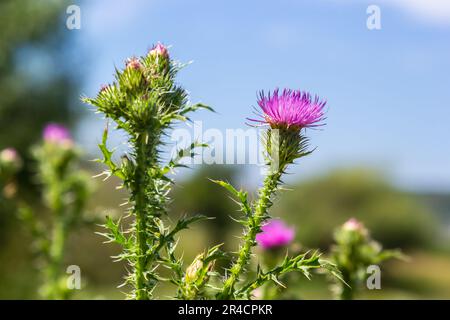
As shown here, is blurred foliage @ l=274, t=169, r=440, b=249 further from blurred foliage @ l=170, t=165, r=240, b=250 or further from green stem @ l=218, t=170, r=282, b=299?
green stem @ l=218, t=170, r=282, b=299

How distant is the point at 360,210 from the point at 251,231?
2793 centimetres

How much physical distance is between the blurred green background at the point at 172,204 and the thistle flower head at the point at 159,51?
8445 mm

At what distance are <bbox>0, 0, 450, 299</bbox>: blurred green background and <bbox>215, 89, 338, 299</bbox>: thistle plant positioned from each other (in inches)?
337

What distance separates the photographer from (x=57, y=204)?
404cm

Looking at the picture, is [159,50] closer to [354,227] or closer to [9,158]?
[354,227]

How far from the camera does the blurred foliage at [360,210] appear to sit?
2811cm

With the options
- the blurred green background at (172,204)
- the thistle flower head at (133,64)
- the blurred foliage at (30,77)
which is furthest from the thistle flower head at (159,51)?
the blurred foliage at (30,77)

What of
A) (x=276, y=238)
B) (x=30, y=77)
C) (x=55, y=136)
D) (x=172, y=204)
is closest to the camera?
(x=276, y=238)

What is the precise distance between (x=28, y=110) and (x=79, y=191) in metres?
16.2

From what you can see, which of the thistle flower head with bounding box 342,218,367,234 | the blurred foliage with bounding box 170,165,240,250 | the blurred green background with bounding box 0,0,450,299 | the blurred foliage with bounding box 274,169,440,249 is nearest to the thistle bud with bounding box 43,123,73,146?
the thistle flower head with bounding box 342,218,367,234

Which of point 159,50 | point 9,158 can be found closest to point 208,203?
point 9,158

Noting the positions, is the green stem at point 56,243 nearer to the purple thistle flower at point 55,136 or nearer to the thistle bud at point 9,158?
the thistle bud at point 9,158
